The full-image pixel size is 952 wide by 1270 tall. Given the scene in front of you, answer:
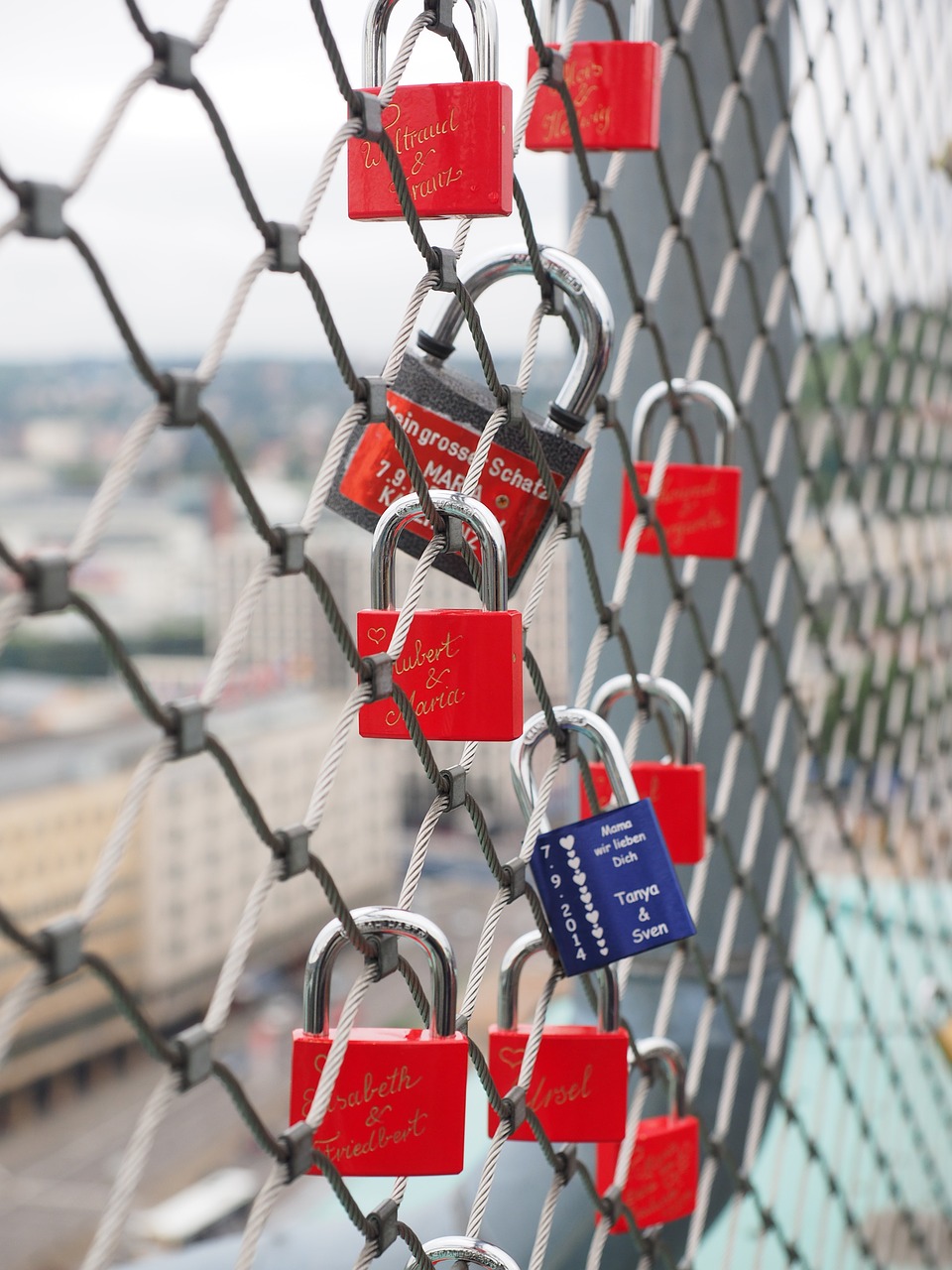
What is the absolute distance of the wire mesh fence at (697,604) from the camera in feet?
1.57

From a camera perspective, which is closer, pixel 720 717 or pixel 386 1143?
pixel 386 1143

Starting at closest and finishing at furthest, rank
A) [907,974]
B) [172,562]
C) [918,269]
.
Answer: [918,269] < [907,974] < [172,562]

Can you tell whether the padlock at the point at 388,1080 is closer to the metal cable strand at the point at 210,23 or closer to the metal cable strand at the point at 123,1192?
the metal cable strand at the point at 123,1192

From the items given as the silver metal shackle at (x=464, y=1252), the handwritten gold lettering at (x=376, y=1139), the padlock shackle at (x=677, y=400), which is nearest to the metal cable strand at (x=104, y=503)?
the handwritten gold lettering at (x=376, y=1139)

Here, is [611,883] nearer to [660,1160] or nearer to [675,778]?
[675,778]

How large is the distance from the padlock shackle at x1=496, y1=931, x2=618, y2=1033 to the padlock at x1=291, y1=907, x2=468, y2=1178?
100 millimetres

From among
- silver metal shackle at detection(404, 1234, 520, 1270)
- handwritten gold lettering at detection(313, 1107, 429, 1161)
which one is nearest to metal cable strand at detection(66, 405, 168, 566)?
handwritten gold lettering at detection(313, 1107, 429, 1161)

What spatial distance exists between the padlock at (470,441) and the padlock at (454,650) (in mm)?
33

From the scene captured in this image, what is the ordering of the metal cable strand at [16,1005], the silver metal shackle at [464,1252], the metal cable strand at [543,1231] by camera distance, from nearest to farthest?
the metal cable strand at [16,1005] < the silver metal shackle at [464,1252] < the metal cable strand at [543,1231]

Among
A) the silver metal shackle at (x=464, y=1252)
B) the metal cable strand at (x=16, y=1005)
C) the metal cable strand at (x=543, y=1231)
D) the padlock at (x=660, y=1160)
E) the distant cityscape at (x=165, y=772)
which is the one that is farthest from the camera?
the distant cityscape at (x=165, y=772)

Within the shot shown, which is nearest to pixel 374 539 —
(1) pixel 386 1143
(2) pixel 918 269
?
(1) pixel 386 1143

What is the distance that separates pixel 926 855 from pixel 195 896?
1940 cm

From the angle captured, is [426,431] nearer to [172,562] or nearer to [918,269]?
[918,269]

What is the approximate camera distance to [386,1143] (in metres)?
0.52
